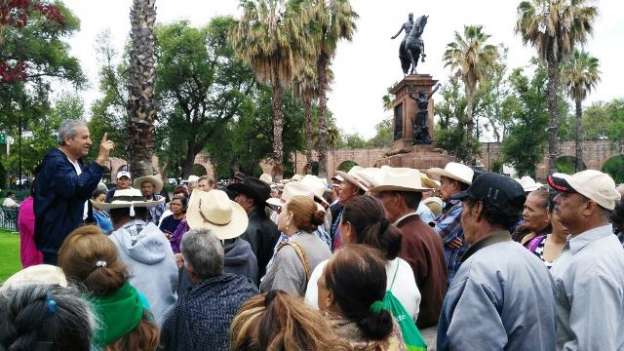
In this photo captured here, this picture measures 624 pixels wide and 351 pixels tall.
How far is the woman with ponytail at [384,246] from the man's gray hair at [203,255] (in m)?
0.62

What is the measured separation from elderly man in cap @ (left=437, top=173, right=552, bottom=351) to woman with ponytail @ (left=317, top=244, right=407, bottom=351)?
35 cm

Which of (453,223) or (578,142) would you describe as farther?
(578,142)

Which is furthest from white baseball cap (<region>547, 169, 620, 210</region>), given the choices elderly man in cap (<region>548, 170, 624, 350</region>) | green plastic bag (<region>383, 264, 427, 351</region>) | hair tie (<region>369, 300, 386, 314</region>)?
hair tie (<region>369, 300, 386, 314</region>)

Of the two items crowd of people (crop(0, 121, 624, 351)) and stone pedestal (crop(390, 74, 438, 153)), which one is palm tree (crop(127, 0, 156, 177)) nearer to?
crowd of people (crop(0, 121, 624, 351))

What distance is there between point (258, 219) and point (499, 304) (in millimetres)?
3995

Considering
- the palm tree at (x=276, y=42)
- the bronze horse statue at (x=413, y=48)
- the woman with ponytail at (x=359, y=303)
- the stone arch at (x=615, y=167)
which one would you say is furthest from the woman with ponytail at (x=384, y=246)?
the stone arch at (x=615, y=167)

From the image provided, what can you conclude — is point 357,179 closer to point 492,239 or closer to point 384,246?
point 384,246

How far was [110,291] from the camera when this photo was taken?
3094mm

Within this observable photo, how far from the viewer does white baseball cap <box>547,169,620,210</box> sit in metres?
3.41

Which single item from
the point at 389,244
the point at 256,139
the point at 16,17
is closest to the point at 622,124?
the point at 256,139

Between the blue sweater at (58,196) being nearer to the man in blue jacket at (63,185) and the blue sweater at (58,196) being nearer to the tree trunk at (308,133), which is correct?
the man in blue jacket at (63,185)

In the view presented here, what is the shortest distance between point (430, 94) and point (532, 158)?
101 feet

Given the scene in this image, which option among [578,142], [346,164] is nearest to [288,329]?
[578,142]

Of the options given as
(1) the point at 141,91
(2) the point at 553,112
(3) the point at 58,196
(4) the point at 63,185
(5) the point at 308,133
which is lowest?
(3) the point at 58,196
